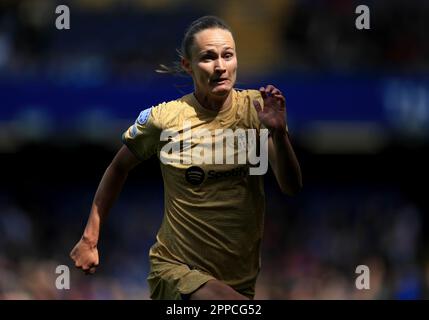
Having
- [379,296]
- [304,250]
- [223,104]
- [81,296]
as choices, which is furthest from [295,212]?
[223,104]

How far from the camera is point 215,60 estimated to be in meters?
4.92

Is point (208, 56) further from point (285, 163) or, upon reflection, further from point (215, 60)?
point (285, 163)

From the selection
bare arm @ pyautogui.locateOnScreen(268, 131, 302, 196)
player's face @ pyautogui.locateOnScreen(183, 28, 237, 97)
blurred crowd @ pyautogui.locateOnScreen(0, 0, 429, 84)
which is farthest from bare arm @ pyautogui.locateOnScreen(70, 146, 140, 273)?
blurred crowd @ pyautogui.locateOnScreen(0, 0, 429, 84)

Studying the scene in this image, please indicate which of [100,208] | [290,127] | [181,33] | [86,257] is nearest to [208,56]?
[100,208]

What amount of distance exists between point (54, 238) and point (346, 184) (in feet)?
9.04

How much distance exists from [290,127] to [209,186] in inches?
202

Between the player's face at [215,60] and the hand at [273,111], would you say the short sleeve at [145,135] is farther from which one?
the hand at [273,111]

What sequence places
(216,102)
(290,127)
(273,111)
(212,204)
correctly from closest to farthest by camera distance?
(273,111) → (212,204) → (216,102) → (290,127)

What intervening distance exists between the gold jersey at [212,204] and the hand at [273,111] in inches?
8.4

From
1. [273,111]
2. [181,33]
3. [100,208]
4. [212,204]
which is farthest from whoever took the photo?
[181,33]

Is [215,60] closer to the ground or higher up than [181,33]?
closer to the ground

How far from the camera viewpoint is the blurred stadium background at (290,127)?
31.9 ft

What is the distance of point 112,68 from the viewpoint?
10.5 meters
